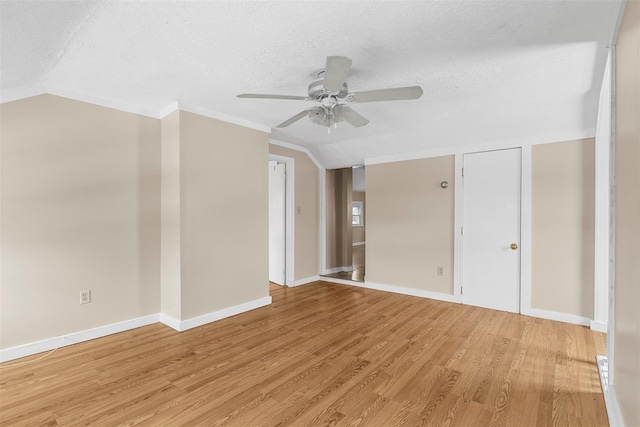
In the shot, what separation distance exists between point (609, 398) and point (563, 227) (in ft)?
6.85

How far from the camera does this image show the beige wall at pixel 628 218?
1.19 m

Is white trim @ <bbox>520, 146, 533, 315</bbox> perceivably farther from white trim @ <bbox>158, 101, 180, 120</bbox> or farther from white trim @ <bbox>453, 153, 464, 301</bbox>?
white trim @ <bbox>158, 101, 180, 120</bbox>

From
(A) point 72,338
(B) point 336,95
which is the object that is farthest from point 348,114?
(A) point 72,338

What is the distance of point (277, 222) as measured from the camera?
16.7 ft

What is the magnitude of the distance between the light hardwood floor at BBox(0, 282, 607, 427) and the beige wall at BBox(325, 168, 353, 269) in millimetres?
2451

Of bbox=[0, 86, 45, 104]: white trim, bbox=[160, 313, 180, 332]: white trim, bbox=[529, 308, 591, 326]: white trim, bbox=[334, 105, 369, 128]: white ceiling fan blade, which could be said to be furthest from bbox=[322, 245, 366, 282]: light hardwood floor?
bbox=[0, 86, 45, 104]: white trim

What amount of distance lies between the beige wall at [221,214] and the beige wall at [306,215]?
3.62 ft

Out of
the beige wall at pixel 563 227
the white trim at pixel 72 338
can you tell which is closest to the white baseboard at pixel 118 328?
the white trim at pixel 72 338

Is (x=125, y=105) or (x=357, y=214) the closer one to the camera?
(x=125, y=105)

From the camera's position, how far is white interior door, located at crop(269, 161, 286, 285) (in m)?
5.00

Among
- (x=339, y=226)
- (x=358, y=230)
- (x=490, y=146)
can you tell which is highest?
(x=490, y=146)

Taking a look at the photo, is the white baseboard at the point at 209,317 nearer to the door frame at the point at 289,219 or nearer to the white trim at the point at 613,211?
the door frame at the point at 289,219

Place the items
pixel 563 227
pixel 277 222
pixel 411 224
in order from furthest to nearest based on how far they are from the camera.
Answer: pixel 277 222
pixel 411 224
pixel 563 227

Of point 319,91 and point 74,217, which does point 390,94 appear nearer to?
point 319,91
